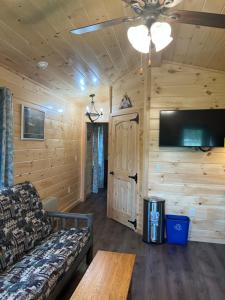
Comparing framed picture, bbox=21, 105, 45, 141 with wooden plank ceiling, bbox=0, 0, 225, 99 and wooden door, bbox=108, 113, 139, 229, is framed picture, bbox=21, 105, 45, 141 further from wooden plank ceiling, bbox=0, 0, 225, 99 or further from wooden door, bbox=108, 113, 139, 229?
wooden door, bbox=108, 113, 139, 229

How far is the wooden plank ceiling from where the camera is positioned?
197 centimetres

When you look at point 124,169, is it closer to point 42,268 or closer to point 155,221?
point 155,221

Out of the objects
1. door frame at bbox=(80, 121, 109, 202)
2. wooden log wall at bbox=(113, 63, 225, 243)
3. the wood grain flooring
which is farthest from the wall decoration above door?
the wood grain flooring

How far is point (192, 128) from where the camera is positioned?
3473 millimetres

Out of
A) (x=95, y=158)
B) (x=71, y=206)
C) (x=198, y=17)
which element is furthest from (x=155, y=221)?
(x=95, y=158)

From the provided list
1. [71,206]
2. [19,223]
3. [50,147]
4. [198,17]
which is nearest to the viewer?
[198,17]

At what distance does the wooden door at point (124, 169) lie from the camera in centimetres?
413

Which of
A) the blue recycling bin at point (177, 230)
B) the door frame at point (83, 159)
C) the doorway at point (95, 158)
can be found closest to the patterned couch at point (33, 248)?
the blue recycling bin at point (177, 230)

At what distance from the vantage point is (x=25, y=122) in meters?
3.33

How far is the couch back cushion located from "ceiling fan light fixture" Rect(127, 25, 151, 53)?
1825 millimetres

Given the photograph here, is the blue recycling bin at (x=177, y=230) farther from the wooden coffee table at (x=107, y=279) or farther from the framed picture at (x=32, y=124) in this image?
the framed picture at (x=32, y=124)

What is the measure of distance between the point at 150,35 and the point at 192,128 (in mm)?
2130

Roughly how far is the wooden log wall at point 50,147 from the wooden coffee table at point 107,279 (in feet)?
5.61

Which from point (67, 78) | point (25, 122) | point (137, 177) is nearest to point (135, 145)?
point (137, 177)
